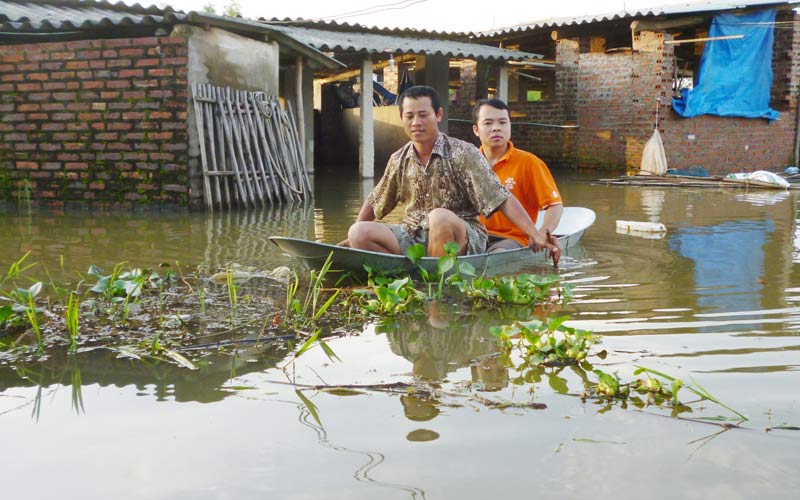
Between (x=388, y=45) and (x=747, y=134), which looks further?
(x=747, y=134)

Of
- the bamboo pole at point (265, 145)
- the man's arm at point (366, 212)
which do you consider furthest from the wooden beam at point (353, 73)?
the man's arm at point (366, 212)

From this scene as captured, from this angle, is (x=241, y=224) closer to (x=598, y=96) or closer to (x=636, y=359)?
(x=636, y=359)

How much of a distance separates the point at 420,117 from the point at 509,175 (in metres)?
1.01

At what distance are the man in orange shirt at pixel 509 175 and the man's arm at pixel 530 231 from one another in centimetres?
63

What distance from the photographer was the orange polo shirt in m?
5.01

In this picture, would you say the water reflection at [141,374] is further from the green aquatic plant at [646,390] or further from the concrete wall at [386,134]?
the concrete wall at [386,134]

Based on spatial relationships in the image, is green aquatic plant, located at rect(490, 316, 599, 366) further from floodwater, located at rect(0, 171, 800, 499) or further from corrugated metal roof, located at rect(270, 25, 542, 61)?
corrugated metal roof, located at rect(270, 25, 542, 61)

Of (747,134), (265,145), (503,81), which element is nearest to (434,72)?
(503,81)

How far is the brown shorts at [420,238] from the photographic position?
4.62 m

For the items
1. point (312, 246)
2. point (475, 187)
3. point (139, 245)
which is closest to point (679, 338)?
point (475, 187)

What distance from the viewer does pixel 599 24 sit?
51.7 feet

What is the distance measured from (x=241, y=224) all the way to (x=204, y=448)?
5.35 meters

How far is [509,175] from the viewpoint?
508cm

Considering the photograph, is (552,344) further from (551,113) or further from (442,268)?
(551,113)
